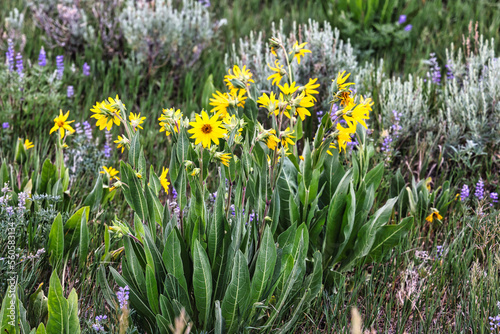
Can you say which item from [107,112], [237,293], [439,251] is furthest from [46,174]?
[439,251]

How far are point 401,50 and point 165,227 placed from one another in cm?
306

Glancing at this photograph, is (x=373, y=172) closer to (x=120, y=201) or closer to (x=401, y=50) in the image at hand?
(x=120, y=201)

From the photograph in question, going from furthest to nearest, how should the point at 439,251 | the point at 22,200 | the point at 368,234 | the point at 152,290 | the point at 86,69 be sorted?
the point at 86,69
the point at 439,251
the point at 22,200
the point at 368,234
the point at 152,290

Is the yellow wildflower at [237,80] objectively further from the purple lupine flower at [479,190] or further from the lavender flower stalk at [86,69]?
the lavender flower stalk at [86,69]

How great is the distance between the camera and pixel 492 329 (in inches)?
60.1

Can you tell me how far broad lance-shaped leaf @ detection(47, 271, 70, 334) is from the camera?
134 centimetres

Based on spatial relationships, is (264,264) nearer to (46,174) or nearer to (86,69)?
(46,174)

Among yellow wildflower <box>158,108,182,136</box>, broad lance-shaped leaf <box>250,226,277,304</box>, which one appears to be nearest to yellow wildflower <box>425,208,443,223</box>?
broad lance-shaped leaf <box>250,226,277,304</box>

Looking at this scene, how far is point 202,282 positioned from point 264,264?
191 mm

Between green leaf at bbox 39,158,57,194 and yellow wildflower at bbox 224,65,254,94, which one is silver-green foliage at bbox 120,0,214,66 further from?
yellow wildflower at bbox 224,65,254,94

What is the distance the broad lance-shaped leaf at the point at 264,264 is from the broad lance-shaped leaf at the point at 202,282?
0.45ft

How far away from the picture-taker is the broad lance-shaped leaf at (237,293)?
4.52ft

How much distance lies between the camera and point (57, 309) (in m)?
1.37

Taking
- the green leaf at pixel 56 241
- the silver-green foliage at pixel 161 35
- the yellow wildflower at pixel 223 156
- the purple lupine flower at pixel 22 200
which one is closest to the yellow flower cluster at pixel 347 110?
the yellow wildflower at pixel 223 156
